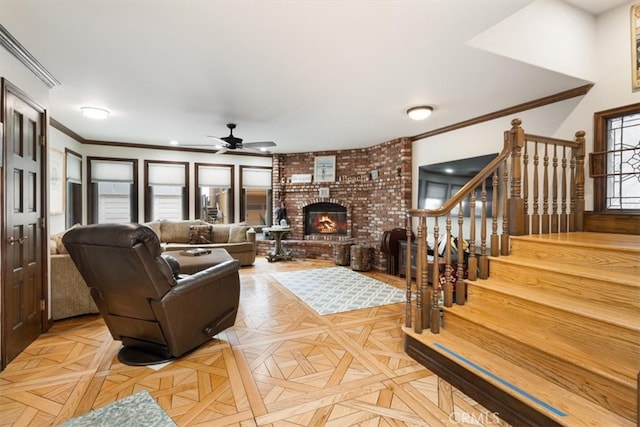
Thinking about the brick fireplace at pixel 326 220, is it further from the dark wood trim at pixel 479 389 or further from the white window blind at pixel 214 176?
the dark wood trim at pixel 479 389

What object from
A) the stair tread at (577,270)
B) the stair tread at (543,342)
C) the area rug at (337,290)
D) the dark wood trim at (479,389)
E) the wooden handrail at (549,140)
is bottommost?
the area rug at (337,290)

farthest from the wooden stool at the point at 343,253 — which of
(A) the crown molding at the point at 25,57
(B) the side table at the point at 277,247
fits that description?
(A) the crown molding at the point at 25,57

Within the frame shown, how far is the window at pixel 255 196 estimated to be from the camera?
7.14 m

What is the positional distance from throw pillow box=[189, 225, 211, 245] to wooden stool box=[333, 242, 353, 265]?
8.67 ft

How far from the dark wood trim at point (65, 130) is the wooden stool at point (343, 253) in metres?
5.11

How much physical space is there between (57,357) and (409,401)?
2.74 metres

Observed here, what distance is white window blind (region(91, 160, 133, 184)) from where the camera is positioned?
589 centimetres

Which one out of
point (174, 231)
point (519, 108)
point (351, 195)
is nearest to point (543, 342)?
point (519, 108)

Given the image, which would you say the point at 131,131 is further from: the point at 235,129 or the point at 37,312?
the point at 37,312

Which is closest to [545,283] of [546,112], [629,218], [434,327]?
[434,327]

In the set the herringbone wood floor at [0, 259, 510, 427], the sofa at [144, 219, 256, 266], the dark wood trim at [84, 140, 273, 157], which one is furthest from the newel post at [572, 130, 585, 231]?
the dark wood trim at [84, 140, 273, 157]

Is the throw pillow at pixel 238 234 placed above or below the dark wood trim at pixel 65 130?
below

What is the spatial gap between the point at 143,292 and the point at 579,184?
166 inches

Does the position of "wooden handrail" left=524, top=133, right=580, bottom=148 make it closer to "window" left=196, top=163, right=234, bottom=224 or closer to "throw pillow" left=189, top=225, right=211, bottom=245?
"throw pillow" left=189, top=225, right=211, bottom=245
